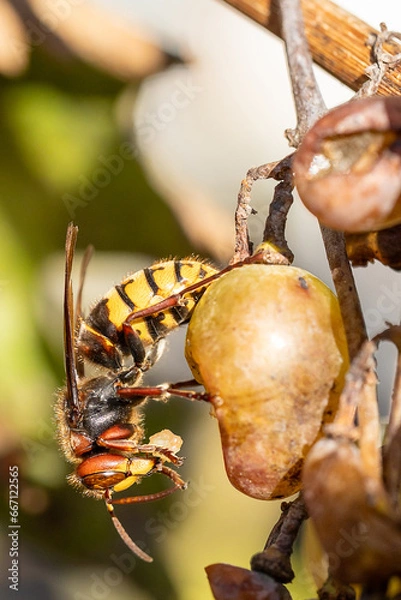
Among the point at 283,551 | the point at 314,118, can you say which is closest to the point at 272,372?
the point at 283,551

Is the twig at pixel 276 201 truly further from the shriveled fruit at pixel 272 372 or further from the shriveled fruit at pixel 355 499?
the shriveled fruit at pixel 355 499

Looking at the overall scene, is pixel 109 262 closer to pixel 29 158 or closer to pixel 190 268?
pixel 29 158

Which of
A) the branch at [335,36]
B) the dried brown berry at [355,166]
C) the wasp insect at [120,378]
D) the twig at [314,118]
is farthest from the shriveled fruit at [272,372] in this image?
the branch at [335,36]

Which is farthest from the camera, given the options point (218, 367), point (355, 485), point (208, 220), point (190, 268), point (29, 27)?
point (208, 220)

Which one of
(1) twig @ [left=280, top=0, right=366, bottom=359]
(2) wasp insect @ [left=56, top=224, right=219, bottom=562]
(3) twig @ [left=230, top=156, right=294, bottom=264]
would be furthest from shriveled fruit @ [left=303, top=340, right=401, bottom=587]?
(2) wasp insect @ [left=56, top=224, right=219, bottom=562]

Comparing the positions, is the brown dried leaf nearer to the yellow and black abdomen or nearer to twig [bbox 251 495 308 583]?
twig [bbox 251 495 308 583]

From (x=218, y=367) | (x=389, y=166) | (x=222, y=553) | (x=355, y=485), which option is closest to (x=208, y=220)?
(x=222, y=553)

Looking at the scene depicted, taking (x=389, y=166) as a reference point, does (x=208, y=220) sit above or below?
below
